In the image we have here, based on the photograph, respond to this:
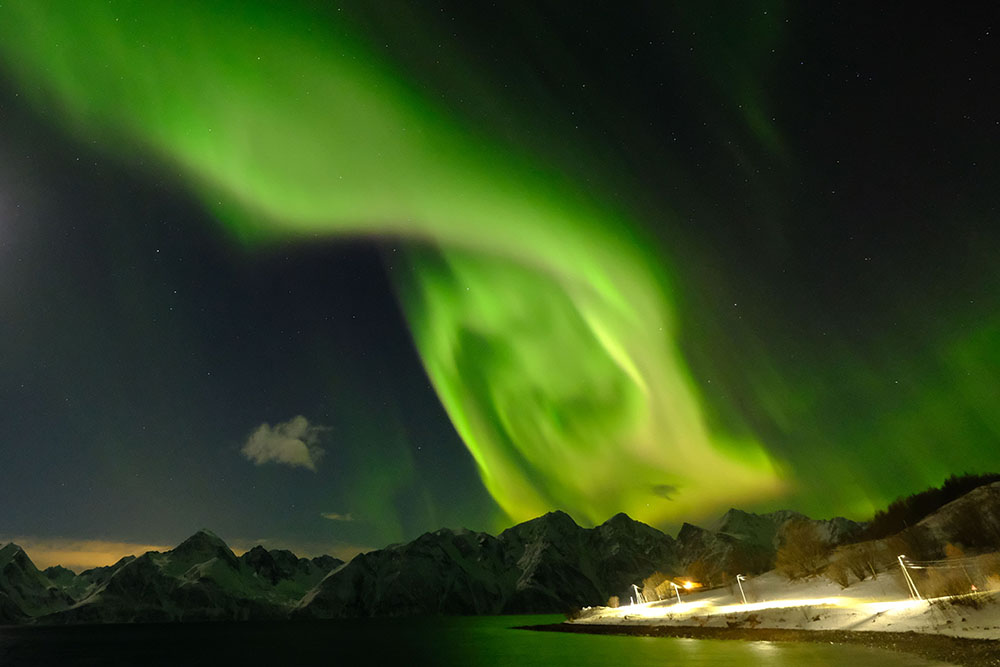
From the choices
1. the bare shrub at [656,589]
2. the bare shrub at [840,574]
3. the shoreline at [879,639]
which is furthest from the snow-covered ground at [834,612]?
the bare shrub at [656,589]

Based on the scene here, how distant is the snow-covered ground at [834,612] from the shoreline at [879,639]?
190 cm

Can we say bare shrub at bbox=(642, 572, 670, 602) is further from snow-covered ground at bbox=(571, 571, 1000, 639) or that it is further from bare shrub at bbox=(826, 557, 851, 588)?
bare shrub at bbox=(826, 557, 851, 588)

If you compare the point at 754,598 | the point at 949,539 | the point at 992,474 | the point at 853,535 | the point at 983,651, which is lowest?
the point at 983,651

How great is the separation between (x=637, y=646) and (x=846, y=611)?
22791mm

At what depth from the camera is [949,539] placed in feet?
451

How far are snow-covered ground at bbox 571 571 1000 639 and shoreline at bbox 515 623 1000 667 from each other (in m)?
1.90

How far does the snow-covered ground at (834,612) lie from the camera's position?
49.4 metres

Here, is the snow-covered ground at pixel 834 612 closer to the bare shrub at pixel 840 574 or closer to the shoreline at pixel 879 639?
the bare shrub at pixel 840 574

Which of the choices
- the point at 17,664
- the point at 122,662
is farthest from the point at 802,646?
the point at 17,664

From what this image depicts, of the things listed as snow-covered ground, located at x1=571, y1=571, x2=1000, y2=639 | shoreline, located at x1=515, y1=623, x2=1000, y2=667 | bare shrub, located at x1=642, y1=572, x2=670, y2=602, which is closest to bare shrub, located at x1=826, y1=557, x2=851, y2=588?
snow-covered ground, located at x1=571, y1=571, x2=1000, y2=639

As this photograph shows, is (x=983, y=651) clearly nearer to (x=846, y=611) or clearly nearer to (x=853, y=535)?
(x=846, y=611)

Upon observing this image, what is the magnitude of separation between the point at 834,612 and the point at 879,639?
17306 mm

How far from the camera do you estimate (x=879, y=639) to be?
1957 inches

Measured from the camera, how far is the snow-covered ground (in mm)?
49438
